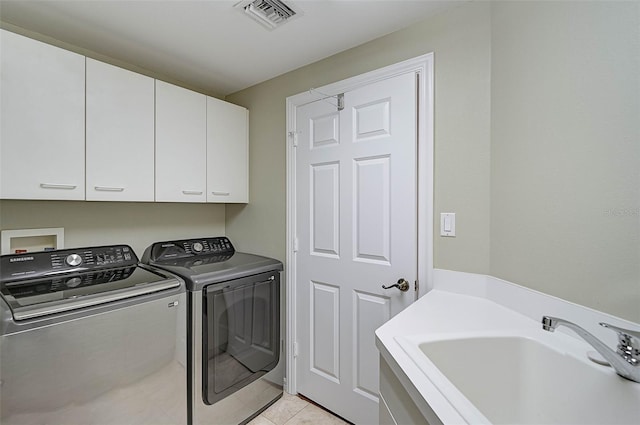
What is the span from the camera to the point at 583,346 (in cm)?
91

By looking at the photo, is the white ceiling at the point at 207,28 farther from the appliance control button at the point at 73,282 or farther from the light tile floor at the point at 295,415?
the light tile floor at the point at 295,415

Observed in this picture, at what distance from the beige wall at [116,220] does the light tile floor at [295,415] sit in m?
1.42

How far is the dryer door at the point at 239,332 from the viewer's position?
5.45 ft

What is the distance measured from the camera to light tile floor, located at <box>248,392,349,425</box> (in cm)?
184

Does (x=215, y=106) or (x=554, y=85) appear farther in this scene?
(x=215, y=106)

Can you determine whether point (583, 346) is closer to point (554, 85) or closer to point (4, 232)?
point (554, 85)

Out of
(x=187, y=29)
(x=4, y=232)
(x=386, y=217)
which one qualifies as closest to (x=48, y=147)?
(x=4, y=232)

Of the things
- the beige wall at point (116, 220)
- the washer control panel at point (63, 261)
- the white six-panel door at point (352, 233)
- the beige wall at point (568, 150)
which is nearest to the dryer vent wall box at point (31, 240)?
the beige wall at point (116, 220)

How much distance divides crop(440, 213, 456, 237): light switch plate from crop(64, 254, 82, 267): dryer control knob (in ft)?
6.59

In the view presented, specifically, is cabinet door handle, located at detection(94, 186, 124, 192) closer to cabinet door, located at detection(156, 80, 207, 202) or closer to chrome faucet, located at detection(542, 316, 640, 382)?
cabinet door, located at detection(156, 80, 207, 202)

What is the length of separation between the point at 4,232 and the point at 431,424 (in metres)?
2.14

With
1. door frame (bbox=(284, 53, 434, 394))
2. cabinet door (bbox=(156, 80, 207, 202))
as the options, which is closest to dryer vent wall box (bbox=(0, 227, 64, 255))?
cabinet door (bbox=(156, 80, 207, 202))

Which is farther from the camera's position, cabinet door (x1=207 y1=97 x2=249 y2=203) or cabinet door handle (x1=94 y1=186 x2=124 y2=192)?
cabinet door (x1=207 y1=97 x2=249 y2=203)

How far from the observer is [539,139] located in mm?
1118
